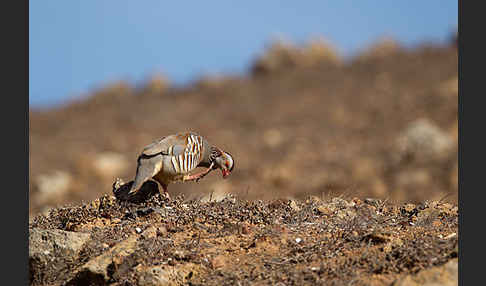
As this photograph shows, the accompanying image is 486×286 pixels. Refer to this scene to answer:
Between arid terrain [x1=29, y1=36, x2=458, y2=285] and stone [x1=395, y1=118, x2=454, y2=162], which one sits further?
stone [x1=395, y1=118, x2=454, y2=162]

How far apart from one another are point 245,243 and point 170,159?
1134 millimetres

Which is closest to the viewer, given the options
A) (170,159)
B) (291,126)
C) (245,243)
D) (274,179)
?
(245,243)

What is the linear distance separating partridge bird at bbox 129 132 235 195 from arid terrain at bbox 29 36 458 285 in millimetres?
242

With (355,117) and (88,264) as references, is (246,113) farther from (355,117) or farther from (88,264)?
(88,264)

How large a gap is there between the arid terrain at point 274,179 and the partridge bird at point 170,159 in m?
0.24

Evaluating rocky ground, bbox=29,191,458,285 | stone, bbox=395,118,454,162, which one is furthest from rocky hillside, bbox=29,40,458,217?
rocky ground, bbox=29,191,458,285

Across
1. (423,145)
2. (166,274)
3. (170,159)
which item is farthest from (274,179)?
(166,274)

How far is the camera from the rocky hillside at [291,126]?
16.6 metres

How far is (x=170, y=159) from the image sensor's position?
5.90m

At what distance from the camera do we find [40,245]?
17.2 ft

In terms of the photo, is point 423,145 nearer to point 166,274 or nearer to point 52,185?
point 52,185

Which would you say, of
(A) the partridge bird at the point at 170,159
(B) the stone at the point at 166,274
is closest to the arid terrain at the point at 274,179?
(B) the stone at the point at 166,274

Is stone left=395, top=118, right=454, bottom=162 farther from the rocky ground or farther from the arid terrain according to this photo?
the rocky ground

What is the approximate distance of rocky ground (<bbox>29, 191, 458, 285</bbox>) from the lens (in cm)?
465
